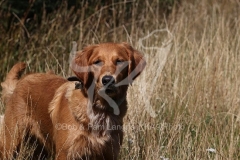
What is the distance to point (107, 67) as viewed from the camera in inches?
168

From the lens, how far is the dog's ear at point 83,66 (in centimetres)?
435

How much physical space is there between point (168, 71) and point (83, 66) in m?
2.28

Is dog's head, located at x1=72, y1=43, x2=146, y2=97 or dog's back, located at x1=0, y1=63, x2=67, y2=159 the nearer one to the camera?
dog's head, located at x1=72, y1=43, x2=146, y2=97

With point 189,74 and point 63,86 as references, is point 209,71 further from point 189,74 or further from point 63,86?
point 63,86

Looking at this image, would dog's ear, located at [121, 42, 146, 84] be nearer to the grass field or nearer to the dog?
the dog

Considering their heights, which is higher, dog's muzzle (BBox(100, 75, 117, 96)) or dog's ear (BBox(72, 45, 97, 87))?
dog's ear (BBox(72, 45, 97, 87))

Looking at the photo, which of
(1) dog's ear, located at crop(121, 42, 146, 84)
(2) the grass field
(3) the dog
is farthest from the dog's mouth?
(2) the grass field

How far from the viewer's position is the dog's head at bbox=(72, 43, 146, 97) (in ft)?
13.9

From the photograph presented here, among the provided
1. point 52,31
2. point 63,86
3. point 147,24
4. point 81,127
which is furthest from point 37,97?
point 147,24

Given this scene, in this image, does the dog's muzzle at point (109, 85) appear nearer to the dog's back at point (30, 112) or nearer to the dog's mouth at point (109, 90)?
the dog's mouth at point (109, 90)

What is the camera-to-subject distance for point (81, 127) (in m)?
4.39

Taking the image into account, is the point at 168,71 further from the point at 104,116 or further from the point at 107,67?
the point at 107,67

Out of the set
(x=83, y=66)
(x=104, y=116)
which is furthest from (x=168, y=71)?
(x=83, y=66)

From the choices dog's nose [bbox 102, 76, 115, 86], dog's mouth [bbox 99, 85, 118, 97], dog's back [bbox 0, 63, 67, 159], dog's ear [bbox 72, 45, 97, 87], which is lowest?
dog's back [bbox 0, 63, 67, 159]
